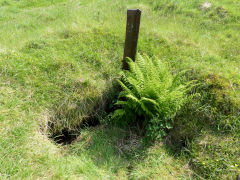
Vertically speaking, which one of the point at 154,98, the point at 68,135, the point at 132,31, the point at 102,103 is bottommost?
the point at 68,135

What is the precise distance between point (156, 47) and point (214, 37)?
1816mm

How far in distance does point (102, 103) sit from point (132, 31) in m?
1.57

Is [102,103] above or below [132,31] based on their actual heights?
below

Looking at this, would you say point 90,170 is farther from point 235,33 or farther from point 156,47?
point 235,33

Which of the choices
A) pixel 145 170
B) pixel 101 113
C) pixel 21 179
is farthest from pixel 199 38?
pixel 21 179

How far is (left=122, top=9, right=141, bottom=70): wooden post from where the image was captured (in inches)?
124

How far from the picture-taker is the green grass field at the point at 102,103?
2.75 m

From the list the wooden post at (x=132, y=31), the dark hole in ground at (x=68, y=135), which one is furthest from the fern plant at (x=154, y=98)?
the dark hole in ground at (x=68, y=135)

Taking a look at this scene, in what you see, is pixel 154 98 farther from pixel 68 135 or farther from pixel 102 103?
pixel 68 135

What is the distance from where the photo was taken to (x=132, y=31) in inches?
130

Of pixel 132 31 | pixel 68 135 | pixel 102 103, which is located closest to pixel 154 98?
pixel 102 103

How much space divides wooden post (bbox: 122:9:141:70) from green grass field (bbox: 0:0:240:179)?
0.59 metres

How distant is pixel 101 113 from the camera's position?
381 centimetres

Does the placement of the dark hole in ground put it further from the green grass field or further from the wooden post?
the wooden post
